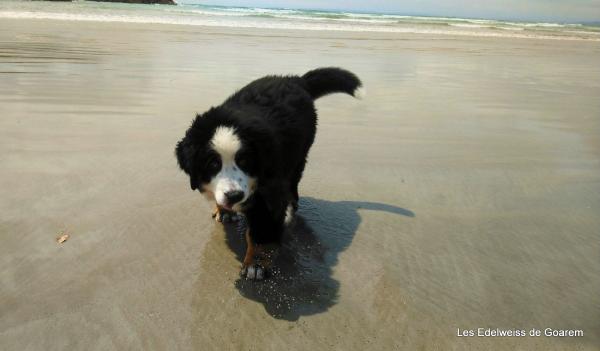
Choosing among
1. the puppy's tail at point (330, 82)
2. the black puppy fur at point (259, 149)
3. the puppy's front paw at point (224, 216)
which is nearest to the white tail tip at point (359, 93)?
the puppy's tail at point (330, 82)

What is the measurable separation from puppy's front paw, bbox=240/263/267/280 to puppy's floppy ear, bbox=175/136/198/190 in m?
0.53

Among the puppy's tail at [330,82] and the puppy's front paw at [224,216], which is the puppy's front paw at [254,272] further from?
the puppy's tail at [330,82]

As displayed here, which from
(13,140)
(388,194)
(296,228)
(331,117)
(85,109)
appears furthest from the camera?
(331,117)

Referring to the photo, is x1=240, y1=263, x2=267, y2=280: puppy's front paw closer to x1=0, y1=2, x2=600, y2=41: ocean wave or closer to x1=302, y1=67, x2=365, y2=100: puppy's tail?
x1=302, y1=67, x2=365, y2=100: puppy's tail

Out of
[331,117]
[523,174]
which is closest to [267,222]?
[523,174]

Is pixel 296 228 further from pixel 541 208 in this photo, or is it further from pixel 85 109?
pixel 85 109

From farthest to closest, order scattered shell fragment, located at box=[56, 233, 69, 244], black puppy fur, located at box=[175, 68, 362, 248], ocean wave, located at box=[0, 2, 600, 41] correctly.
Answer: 1. ocean wave, located at box=[0, 2, 600, 41]
2. scattered shell fragment, located at box=[56, 233, 69, 244]
3. black puppy fur, located at box=[175, 68, 362, 248]

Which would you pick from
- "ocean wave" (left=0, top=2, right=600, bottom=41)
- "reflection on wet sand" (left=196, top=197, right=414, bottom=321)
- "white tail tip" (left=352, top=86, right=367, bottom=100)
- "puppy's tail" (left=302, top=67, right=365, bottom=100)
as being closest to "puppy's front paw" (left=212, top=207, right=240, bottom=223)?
"reflection on wet sand" (left=196, top=197, right=414, bottom=321)

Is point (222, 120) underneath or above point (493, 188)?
above

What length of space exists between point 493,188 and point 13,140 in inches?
160

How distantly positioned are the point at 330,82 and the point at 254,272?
179 cm

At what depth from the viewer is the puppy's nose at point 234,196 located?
2.11m

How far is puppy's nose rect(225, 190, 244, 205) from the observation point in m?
2.11

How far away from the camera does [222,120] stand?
230 cm
